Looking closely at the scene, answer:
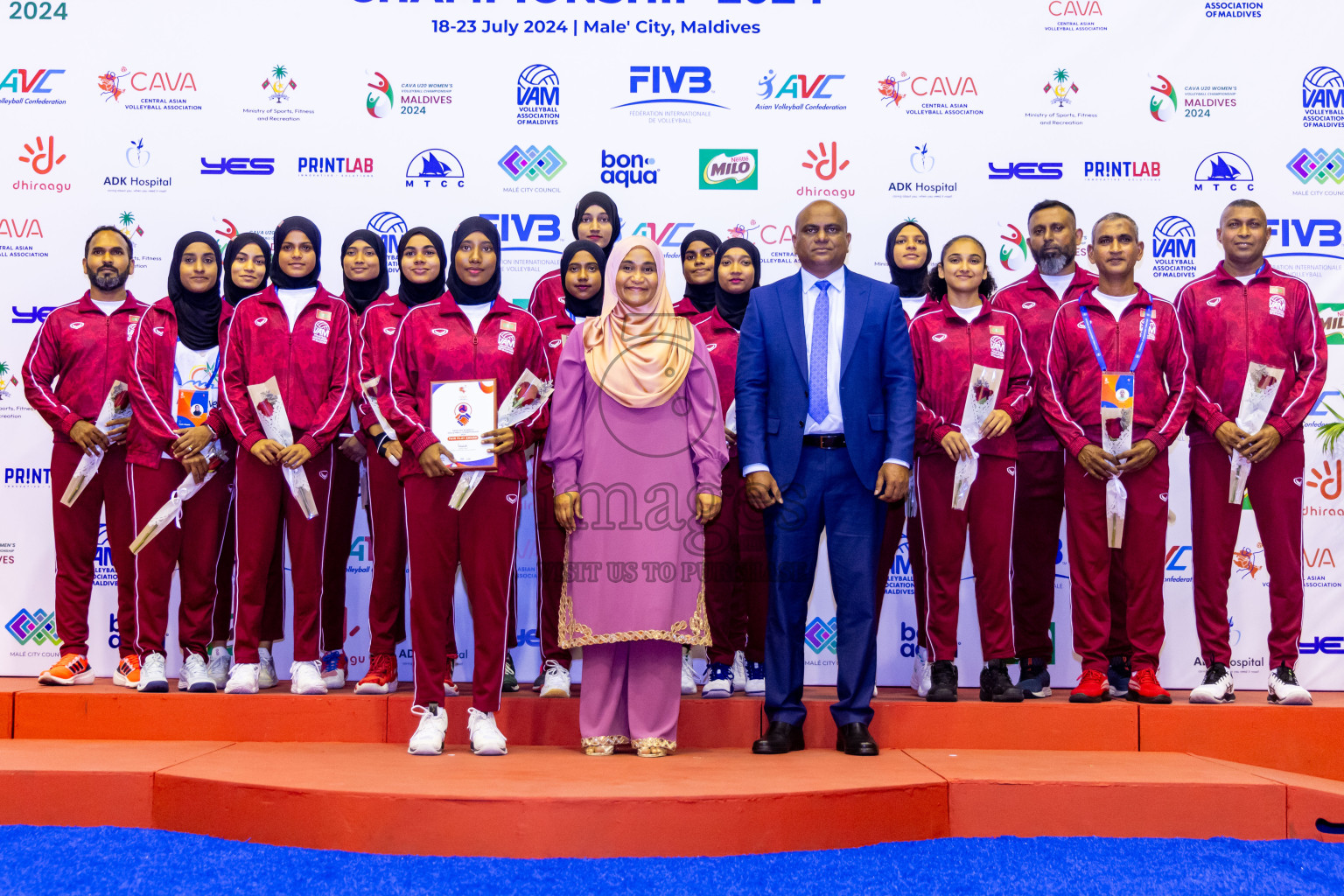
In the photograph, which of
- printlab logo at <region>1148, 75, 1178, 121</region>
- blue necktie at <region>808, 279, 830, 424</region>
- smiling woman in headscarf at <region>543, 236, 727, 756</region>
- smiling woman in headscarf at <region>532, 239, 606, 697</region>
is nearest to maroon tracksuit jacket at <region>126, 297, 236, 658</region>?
smiling woman in headscarf at <region>532, 239, 606, 697</region>

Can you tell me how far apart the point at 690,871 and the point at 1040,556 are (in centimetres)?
219

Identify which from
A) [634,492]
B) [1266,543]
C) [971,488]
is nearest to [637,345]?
[634,492]

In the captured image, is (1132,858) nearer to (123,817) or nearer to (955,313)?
(955,313)

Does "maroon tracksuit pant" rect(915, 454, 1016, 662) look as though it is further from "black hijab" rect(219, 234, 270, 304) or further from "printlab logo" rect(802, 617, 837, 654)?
"black hijab" rect(219, 234, 270, 304)

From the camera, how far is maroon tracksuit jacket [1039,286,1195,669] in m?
4.03

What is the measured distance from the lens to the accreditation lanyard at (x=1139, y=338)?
4094 millimetres

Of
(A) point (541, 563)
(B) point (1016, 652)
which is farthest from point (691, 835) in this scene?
(B) point (1016, 652)

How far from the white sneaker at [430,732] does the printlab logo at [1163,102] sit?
13.2 ft

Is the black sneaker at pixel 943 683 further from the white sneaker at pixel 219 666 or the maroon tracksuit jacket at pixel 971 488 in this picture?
the white sneaker at pixel 219 666

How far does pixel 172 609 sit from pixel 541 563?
180cm

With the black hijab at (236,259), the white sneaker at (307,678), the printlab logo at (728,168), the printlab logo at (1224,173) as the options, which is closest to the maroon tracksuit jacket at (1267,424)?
the printlab logo at (1224,173)

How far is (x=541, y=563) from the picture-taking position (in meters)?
4.22

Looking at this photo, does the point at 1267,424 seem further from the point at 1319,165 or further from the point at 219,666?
the point at 219,666

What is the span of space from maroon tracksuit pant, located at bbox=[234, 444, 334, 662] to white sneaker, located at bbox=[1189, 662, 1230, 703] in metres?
3.28
